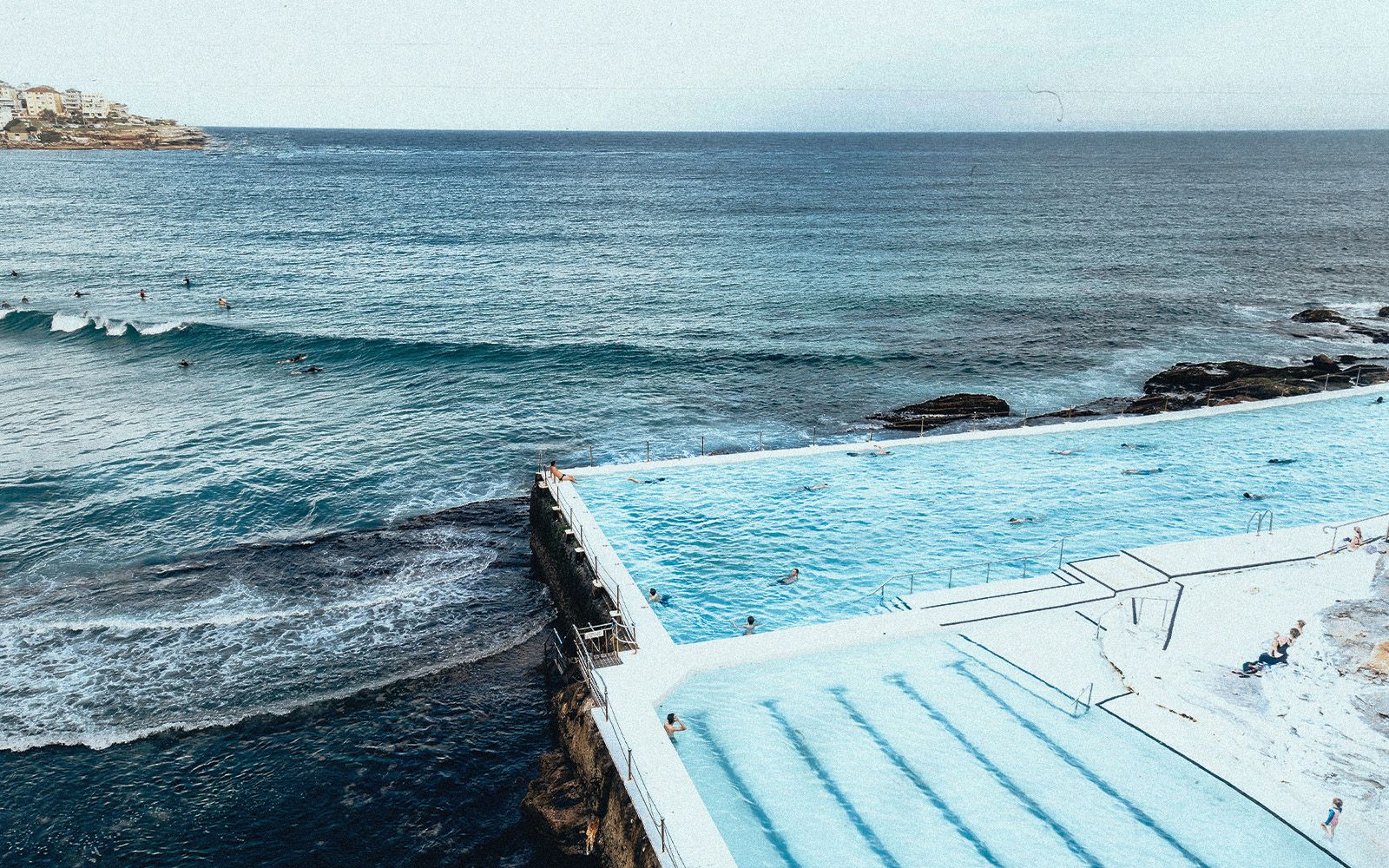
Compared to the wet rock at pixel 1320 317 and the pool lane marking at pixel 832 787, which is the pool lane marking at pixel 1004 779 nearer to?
the pool lane marking at pixel 832 787

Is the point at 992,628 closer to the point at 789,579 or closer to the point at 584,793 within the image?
the point at 789,579

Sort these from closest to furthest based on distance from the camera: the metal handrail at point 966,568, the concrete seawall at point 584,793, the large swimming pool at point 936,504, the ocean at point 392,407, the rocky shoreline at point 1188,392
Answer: the concrete seawall at point 584,793 → the ocean at point 392,407 → the metal handrail at point 966,568 → the large swimming pool at point 936,504 → the rocky shoreline at point 1188,392

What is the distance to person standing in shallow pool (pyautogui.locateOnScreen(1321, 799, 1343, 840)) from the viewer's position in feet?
37.6

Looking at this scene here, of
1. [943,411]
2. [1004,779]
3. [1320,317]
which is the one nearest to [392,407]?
[943,411]

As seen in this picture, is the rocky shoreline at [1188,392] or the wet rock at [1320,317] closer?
the rocky shoreline at [1188,392]

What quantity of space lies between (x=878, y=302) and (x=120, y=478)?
135 ft

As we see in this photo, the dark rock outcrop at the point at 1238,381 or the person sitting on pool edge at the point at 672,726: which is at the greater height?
the dark rock outcrop at the point at 1238,381

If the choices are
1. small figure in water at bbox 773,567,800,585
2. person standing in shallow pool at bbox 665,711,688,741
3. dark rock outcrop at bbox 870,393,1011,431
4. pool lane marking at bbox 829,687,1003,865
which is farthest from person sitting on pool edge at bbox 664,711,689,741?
dark rock outcrop at bbox 870,393,1011,431

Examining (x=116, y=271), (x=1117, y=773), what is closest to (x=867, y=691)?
(x=1117, y=773)

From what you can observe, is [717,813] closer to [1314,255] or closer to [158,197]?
[1314,255]

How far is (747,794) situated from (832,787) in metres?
1.25

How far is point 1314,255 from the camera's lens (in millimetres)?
72438

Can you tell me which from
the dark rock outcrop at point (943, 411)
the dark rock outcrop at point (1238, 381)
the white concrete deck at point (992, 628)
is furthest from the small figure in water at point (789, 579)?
the dark rock outcrop at point (1238, 381)

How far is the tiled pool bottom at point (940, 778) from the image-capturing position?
11.6 m
